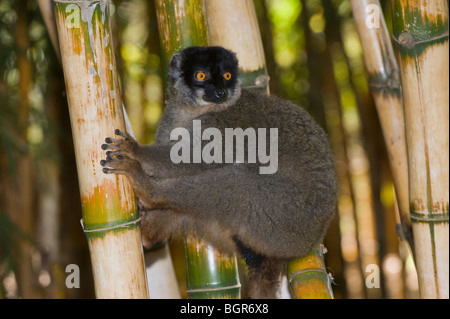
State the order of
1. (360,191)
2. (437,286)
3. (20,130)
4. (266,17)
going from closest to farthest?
1. (437,286)
2. (20,130)
3. (266,17)
4. (360,191)

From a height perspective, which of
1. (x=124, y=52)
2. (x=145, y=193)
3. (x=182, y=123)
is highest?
(x=124, y=52)

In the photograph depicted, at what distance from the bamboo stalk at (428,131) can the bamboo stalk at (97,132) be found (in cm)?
123

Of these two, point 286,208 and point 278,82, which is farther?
point 278,82

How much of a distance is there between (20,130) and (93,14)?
12.9 ft

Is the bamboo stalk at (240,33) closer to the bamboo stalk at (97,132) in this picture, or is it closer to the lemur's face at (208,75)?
the lemur's face at (208,75)

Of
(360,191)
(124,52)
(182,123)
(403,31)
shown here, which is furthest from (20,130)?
(360,191)

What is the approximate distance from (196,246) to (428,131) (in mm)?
1692

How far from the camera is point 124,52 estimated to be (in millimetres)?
9617

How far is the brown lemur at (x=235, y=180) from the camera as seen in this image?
3.38 m

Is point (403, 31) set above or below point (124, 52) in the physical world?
below

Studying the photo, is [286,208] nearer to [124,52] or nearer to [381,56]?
[381,56]

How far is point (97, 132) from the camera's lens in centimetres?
241

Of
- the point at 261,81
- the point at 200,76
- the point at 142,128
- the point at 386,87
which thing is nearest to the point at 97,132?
the point at 200,76

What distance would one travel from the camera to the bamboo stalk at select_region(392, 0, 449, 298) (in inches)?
98.4
